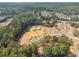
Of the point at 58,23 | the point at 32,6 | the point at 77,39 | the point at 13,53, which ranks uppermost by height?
the point at 32,6

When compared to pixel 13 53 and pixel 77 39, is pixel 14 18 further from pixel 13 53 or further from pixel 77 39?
pixel 77 39

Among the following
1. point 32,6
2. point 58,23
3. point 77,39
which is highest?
point 32,6

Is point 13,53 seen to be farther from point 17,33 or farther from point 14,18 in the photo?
point 14,18

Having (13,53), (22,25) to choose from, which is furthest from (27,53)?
(22,25)

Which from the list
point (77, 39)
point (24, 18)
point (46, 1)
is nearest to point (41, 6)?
point (46, 1)

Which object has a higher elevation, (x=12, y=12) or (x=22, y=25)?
(x=12, y=12)

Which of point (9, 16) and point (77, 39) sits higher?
point (9, 16)
